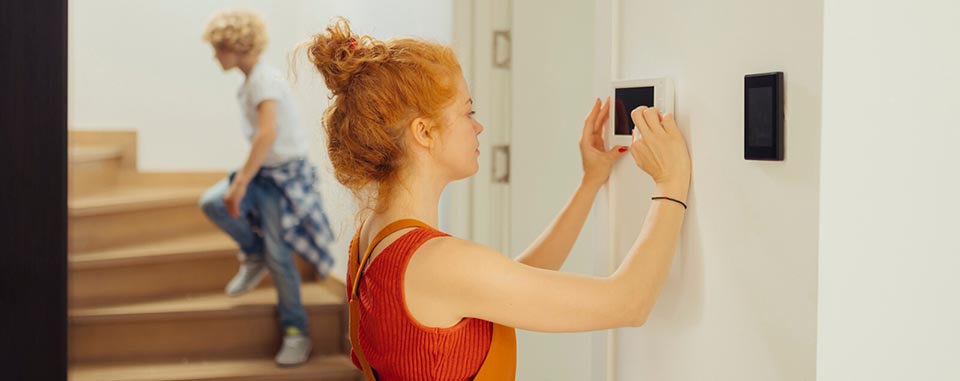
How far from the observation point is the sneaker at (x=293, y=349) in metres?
3.63

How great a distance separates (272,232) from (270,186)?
0.58 ft

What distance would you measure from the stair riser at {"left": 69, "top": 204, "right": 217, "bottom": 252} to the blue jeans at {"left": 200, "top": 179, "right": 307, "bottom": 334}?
0.62 m

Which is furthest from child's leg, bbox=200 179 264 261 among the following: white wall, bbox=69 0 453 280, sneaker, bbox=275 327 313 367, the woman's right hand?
the woman's right hand

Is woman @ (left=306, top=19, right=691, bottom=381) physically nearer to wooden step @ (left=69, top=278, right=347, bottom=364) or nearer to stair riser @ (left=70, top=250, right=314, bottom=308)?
wooden step @ (left=69, top=278, right=347, bottom=364)

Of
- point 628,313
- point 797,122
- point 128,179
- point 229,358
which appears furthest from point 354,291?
point 128,179

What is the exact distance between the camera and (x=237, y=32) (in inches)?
138

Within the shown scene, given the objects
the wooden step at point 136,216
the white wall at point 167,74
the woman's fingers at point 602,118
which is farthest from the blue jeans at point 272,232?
the woman's fingers at point 602,118

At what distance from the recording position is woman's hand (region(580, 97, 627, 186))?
1.48 meters

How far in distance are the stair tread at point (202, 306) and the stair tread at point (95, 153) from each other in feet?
2.35

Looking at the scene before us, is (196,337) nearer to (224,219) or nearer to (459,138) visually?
(224,219)

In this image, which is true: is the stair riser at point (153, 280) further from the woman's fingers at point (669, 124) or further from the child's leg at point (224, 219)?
the woman's fingers at point (669, 124)

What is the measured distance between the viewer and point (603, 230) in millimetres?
1517

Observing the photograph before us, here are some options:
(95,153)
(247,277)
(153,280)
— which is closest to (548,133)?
(247,277)

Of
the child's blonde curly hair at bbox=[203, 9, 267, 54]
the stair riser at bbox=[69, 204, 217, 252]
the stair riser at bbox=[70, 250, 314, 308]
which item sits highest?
the child's blonde curly hair at bbox=[203, 9, 267, 54]
